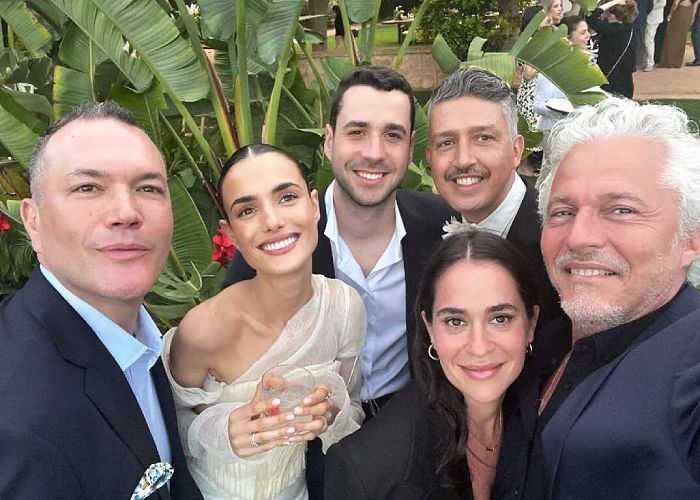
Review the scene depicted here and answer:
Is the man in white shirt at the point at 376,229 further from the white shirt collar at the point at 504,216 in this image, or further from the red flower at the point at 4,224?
the red flower at the point at 4,224

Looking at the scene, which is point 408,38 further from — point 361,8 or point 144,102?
point 144,102

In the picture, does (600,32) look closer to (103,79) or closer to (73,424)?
(103,79)

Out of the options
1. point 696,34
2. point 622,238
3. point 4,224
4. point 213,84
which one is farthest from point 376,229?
point 696,34

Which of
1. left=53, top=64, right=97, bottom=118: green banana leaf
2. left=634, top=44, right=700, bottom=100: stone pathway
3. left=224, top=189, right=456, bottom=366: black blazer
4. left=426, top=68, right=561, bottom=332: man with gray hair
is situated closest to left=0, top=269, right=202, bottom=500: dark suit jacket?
left=224, top=189, right=456, bottom=366: black blazer

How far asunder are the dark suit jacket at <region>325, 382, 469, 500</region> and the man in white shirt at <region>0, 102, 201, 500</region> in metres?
0.49

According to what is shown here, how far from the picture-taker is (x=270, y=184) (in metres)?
2.30

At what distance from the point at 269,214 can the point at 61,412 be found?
1021mm

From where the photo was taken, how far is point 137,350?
1.89 m

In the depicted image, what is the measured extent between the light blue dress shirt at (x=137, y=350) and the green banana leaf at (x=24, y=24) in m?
3.27

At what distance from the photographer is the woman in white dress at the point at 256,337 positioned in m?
2.25

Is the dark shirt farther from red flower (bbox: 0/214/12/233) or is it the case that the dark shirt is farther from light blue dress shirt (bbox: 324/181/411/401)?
red flower (bbox: 0/214/12/233)

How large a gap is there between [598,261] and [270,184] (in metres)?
1.16

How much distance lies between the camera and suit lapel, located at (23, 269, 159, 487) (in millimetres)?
1620

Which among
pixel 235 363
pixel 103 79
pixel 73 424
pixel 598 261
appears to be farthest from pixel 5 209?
pixel 598 261
